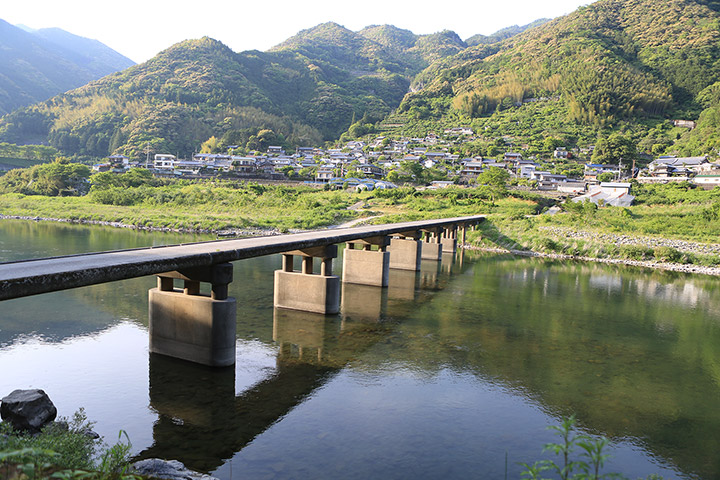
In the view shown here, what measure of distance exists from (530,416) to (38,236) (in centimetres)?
4127

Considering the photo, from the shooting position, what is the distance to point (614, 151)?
90.8 m

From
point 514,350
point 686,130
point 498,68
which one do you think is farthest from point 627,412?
point 498,68

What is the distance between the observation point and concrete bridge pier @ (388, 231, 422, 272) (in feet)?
108

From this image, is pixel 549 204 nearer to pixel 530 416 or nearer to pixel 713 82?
pixel 530 416

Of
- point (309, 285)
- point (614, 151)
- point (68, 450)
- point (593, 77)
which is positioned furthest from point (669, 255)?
point (593, 77)

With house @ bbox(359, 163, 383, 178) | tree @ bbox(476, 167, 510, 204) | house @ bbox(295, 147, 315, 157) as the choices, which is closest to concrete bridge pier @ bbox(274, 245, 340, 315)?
tree @ bbox(476, 167, 510, 204)

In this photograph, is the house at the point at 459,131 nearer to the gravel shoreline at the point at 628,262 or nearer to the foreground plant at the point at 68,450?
the gravel shoreline at the point at 628,262

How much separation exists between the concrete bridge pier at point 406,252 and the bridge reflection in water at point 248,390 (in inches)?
460

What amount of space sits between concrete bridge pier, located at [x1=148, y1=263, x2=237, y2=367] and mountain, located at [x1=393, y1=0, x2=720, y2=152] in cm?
11024

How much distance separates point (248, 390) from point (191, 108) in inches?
5602

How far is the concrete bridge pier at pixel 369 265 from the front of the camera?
88.0ft

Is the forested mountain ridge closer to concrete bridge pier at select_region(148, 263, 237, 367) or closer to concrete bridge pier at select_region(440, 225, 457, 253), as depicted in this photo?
concrete bridge pier at select_region(440, 225, 457, 253)

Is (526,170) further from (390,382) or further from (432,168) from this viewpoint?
(390,382)

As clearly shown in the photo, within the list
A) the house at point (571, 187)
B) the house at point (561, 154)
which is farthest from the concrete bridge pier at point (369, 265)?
the house at point (561, 154)
